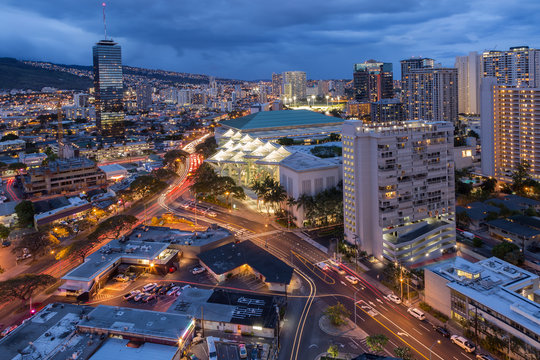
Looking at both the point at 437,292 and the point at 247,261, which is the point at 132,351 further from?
the point at 437,292

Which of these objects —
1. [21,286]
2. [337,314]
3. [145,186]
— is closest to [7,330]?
[21,286]

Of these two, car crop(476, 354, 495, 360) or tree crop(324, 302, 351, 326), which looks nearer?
car crop(476, 354, 495, 360)

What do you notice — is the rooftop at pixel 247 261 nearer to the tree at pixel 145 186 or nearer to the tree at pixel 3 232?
the tree at pixel 145 186

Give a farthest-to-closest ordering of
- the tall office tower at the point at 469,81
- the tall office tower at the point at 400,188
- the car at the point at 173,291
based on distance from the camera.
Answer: the tall office tower at the point at 469,81 < the tall office tower at the point at 400,188 < the car at the point at 173,291

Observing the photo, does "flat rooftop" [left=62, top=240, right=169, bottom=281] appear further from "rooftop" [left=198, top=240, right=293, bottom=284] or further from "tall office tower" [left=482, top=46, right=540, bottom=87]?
"tall office tower" [left=482, top=46, right=540, bottom=87]

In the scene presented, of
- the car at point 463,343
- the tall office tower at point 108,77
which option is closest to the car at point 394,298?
the car at point 463,343

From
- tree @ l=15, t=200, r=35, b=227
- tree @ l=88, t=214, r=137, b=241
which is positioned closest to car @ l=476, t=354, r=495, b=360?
tree @ l=88, t=214, r=137, b=241
